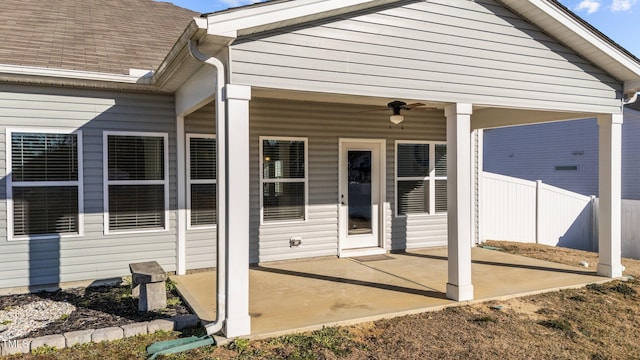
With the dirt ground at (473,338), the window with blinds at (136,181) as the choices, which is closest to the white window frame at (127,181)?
the window with blinds at (136,181)

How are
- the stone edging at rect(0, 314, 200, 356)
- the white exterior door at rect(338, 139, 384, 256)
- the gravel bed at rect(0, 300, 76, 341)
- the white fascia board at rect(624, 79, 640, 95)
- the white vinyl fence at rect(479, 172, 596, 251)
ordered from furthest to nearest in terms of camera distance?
the white vinyl fence at rect(479, 172, 596, 251)
the white exterior door at rect(338, 139, 384, 256)
the white fascia board at rect(624, 79, 640, 95)
the gravel bed at rect(0, 300, 76, 341)
the stone edging at rect(0, 314, 200, 356)

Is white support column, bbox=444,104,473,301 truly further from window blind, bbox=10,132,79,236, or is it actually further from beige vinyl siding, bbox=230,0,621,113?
window blind, bbox=10,132,79,236

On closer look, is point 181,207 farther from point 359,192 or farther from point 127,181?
point 359,192

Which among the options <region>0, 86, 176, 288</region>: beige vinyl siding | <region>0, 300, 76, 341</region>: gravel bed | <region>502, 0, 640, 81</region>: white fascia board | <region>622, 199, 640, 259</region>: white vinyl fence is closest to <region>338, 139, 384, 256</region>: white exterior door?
<region>0, 86, 176, 288</region>: beige vinyl siding

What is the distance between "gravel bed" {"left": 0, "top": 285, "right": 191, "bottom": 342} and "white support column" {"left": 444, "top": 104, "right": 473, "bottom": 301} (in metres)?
3.25

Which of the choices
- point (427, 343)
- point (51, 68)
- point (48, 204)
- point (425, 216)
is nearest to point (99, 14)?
point (51, 68)

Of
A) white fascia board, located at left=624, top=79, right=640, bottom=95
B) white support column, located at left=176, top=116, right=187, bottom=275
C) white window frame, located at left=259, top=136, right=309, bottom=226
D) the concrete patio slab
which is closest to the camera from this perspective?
the concrete patio slab

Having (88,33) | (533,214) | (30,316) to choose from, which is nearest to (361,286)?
(30,316)

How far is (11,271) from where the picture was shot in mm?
5789

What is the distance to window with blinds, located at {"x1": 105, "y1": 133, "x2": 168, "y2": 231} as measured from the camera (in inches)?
248

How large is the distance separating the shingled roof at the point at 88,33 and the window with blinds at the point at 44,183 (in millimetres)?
1026

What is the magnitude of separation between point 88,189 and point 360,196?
4.44m

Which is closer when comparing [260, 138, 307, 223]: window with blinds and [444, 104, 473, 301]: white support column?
[444, 104, 473, 301]: white support column

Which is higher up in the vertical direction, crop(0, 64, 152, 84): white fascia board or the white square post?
crop(0, 64, 152, 84): white fascia board
